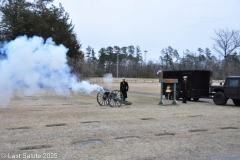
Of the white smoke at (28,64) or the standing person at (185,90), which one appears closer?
the white smoke at (28,64)

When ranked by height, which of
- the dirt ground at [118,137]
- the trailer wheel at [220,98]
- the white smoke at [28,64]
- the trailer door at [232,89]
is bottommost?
the dirt ground at [118,137]

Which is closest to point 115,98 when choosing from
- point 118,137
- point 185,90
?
point 185,90

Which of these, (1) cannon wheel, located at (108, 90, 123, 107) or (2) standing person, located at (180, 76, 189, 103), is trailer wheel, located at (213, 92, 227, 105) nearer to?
(2) standing person, located at (180, 76, 189, 103)

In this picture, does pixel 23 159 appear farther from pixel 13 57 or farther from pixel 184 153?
pixel 13 57

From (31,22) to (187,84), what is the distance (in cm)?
2186

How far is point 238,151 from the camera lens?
24.8ft

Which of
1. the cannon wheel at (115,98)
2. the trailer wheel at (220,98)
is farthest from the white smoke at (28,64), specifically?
the trailer wheel at (220,98)

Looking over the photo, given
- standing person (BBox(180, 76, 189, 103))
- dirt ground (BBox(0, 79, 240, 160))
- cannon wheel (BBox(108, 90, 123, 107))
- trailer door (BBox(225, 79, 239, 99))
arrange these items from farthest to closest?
standing person (BBox(180, 76, 189, 103)) < trailer door (BBox(225, 79, 239, 99)) < cannon wheel (BBox(108, 90, 123, 107)) < dirt ground (BBox(0, 79, 240, 160))

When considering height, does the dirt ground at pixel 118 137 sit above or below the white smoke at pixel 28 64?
below

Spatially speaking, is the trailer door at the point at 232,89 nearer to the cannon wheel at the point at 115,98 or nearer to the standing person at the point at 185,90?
the standing person at the point at 185,90

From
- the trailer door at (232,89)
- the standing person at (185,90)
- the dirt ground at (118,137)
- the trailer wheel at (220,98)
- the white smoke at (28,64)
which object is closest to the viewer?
the dirt ground at (118,137)

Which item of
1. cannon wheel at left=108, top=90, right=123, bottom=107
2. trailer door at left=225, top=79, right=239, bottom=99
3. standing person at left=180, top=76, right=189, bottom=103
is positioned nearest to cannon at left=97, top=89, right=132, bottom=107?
cannon wheel at left=108, top=90, right=123, bottom=107

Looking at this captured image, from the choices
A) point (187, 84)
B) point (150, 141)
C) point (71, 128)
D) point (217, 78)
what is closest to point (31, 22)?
point (187, 84)

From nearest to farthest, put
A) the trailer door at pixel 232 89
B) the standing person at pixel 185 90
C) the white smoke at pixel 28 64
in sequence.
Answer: the white smoke at pixel 28 64 → the trailer door at pixel 232 89 → the standing person at pixel 185 90
